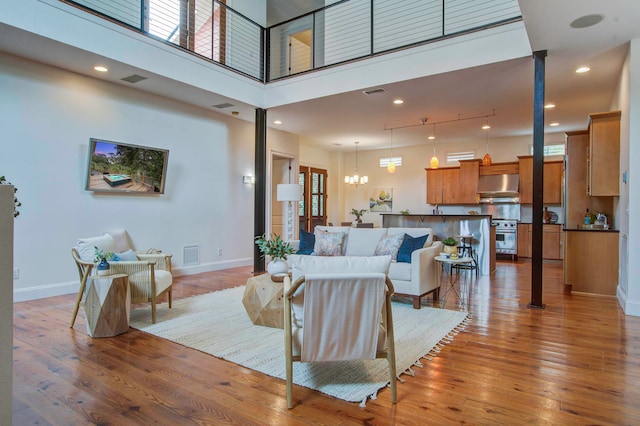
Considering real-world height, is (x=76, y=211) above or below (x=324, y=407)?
above

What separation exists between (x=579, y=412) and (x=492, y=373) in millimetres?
563

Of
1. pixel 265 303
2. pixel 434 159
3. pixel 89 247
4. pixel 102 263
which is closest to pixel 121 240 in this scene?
pixel 89 247

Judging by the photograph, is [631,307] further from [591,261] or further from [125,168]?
[125,168]

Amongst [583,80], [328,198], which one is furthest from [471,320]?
[328,198]

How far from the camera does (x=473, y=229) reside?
23.6 ft

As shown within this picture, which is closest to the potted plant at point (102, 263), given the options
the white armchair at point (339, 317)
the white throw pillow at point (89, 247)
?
the white throw pillow at point (89, 247)

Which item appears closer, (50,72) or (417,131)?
(50,72)

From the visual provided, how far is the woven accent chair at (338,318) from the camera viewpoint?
84.5 inches

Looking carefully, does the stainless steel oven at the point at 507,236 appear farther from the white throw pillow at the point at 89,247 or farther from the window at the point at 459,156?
the white throw pillow at the point at 89,247

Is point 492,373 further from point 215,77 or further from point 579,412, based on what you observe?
point 215,77

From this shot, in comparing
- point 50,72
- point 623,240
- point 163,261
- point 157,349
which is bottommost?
point 157,349

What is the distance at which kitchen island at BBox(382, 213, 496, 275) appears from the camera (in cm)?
690

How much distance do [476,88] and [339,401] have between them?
5.06 metres

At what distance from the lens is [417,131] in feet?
28.9
